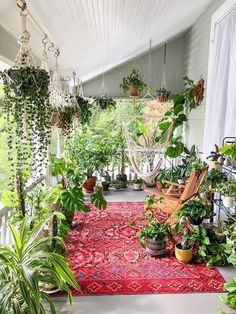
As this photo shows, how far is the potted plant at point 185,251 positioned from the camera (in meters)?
2.72

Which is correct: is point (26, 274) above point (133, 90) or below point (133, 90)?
below

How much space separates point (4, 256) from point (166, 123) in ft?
12.1

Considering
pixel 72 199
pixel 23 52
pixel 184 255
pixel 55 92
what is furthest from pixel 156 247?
pixel 23 52

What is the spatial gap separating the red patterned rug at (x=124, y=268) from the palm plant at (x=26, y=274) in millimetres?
649

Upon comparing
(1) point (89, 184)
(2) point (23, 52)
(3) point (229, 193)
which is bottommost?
(1) point (89, 184)

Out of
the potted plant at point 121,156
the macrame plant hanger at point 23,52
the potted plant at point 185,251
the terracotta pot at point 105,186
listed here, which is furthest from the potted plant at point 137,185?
the macrame plant hanger at point 23,52

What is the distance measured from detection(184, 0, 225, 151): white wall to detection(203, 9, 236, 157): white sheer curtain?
417 millimetres

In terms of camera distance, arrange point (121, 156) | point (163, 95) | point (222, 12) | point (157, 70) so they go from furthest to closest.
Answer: point (157, 70) < point (121, 156) < point (163, 95) < point (222, 12)

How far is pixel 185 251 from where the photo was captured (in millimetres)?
2715

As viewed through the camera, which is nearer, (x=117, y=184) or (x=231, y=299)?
(x=231, y=299)

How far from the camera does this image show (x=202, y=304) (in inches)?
84.4

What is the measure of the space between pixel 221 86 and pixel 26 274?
3255mm

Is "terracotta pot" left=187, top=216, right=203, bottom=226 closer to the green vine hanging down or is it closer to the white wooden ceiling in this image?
the green vine hanging down

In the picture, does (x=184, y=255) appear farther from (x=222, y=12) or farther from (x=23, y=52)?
(x=222, y=12)
